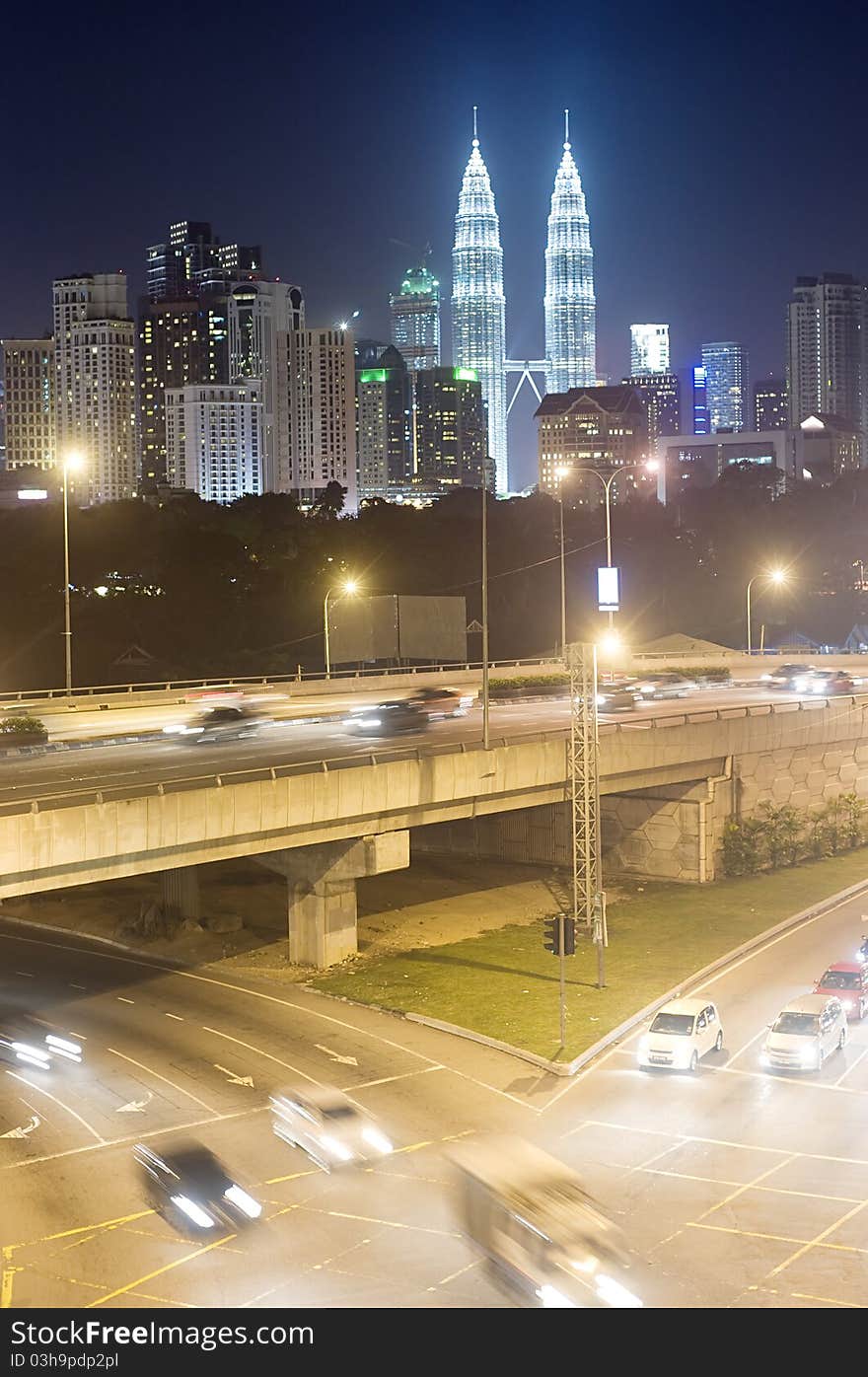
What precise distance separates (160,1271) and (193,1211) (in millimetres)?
2408

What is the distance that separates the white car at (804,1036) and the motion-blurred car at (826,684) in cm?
4401

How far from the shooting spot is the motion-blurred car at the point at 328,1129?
83.7 feet

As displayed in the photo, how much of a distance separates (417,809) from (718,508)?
489 feet

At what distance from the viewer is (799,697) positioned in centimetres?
7256

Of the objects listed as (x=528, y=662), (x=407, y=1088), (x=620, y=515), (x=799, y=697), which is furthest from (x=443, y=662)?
(x=620, y=515)

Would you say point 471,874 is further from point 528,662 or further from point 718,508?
point 718,508

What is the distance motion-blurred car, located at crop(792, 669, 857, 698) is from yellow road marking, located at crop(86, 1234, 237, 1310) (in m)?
57.4

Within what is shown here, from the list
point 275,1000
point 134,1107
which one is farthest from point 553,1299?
point 275,1000

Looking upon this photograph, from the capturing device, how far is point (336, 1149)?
25.5m

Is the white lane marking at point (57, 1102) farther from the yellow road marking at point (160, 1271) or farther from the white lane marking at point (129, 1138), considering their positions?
the yellow road marking at point (160, 1271)

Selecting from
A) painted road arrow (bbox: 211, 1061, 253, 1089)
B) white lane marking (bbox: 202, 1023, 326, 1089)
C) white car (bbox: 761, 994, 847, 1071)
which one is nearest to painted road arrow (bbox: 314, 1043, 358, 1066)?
white lane marking (bbox: 202, 1023, 326, 1089)

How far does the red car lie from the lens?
35.1 metres

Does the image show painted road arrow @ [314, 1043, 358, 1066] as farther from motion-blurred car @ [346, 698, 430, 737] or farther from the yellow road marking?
motion-blurred car @ [346, 698, 430, 737]

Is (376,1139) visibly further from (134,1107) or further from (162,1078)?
(162,1078)
